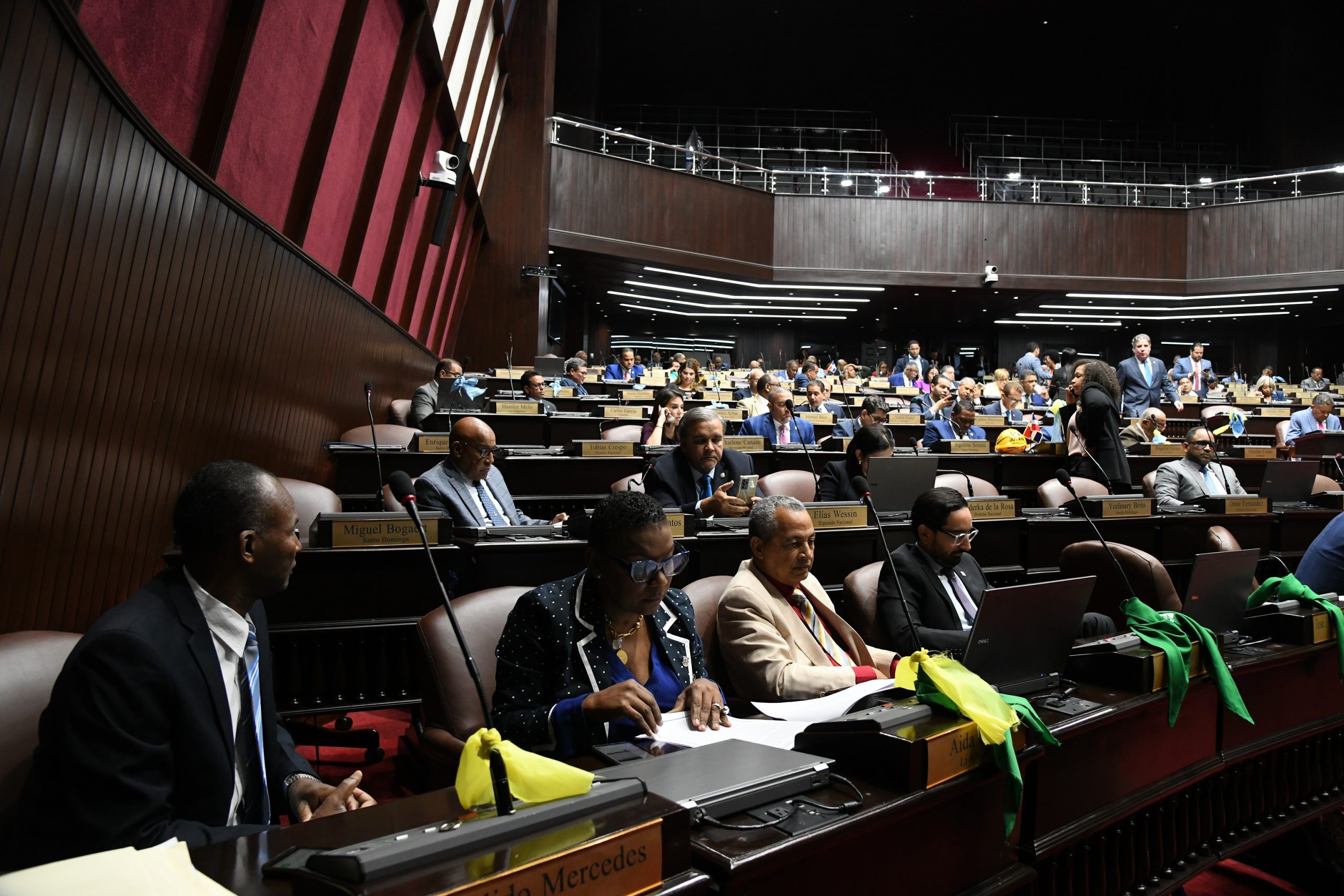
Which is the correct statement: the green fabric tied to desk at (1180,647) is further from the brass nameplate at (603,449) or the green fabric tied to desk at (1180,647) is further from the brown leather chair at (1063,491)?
the brass nameplate at (603,449)

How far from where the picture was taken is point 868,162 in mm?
14516

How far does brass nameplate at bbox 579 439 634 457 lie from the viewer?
481cm

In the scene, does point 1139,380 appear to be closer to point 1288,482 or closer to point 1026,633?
point 1288,482

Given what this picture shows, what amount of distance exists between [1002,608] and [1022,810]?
352mm

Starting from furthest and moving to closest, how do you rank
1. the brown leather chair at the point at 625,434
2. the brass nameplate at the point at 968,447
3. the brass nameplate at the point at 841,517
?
the brown leather chair at the point at 625,434
the brass nameplate at the point at 968,447
the brass nameplate at the point at 841,517

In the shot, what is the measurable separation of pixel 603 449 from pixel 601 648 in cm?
318

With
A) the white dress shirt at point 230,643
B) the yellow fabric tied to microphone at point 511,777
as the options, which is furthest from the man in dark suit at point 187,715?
the yellow fabric tied to microphone at point 511,777

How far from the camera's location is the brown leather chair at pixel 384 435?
4.89 metres

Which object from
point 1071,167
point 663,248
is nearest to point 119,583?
point 663,248

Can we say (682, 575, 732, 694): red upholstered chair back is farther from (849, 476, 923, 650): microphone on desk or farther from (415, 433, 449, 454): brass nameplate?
(415, 433, 449, 454): brass nameplate

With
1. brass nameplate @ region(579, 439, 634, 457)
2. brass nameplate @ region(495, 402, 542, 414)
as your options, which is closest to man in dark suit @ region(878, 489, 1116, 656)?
brass nameplate @ region(579, 439, 634, 457)

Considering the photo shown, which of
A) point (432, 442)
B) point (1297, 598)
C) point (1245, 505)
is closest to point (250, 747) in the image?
point (1297, 598)

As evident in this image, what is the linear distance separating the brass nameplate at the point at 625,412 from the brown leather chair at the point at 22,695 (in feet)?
17.4

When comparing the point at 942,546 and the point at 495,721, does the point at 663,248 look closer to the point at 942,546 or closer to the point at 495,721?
the point at 942,546
